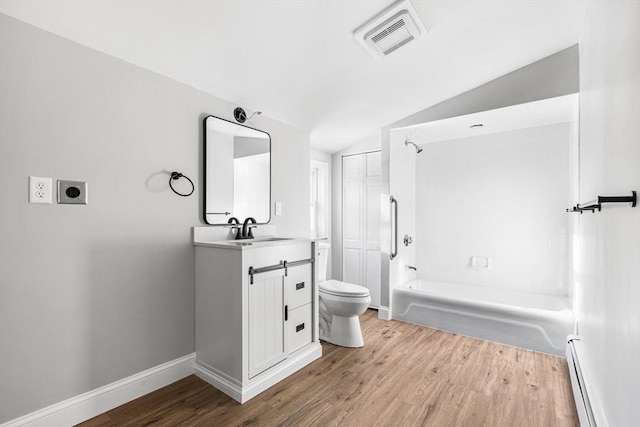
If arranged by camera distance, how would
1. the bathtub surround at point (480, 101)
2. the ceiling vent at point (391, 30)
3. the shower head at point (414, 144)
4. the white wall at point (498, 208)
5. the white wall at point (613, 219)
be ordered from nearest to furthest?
the white wall at point (613, 219)
the ceiling vent at point (391, 30)
the bathtub surround at point (480, 101)
the white wall at point (498, 208)
the shower head at point (414, 144)

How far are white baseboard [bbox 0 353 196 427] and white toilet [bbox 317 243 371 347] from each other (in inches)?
44.3

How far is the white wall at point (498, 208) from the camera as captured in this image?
10.3 ft

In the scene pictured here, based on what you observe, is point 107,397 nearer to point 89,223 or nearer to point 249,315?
point 249,315

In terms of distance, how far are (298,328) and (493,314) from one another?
175 cm

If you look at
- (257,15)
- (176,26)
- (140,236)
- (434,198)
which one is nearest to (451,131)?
(434,198)

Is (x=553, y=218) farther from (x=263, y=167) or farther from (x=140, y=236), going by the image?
(x=140, y=236)

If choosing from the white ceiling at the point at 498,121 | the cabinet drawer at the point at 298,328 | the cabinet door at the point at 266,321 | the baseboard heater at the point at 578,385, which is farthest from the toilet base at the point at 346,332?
the white ceiling at the point at 498,121

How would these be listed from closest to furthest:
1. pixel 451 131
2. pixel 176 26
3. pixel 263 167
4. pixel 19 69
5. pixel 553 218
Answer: pixel 19 69 → pixel 176 26 → pixel 263 167 → pixel 553 218 → pixel 451 131

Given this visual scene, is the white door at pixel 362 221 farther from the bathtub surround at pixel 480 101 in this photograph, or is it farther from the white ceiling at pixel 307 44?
the white ceiling at pixel 307 44

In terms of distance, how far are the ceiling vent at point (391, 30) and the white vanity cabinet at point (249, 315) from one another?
4.84ft

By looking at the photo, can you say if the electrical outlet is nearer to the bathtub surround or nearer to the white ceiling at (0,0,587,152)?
the white ceiling at (0,0,587,152)

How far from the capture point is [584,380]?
168 cm

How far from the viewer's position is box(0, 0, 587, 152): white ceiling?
1.56m

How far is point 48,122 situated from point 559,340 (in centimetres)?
373
